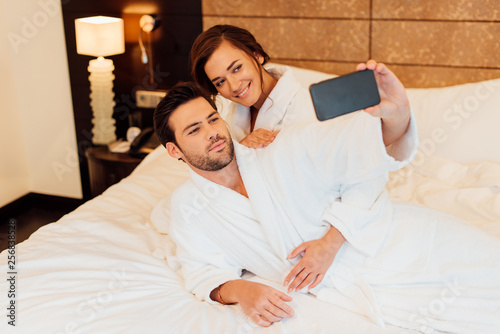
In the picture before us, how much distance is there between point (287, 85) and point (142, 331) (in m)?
1.07

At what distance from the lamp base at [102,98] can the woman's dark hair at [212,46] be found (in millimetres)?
1166

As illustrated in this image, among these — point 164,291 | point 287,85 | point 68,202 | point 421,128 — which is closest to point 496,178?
point 421,128

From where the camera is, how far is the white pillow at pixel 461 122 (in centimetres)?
223

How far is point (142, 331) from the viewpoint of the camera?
144cm

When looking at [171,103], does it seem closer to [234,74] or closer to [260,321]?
[234,74]

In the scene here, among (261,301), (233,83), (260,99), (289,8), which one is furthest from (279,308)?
A: (289,8)

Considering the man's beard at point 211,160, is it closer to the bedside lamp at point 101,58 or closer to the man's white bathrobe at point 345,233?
the man's white bathrobe at point 345,233

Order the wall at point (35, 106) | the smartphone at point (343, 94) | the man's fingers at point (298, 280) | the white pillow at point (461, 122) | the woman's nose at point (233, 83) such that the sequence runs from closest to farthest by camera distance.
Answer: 1. the smartphone at point (343, 94)
2. the man's fingers at point (298, 280)
3. the woman's nose at point (233, 83)
4. the white pillow at point (461, 122)
5. the wall at point (35, 106)

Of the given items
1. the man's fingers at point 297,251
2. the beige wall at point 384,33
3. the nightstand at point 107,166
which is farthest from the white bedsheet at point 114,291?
the beige wall at point 384,33

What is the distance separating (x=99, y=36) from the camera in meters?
2.91

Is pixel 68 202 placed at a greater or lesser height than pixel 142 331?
lesser

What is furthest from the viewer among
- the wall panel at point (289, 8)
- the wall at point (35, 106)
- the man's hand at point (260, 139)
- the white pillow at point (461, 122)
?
the wall at point (35, 106)

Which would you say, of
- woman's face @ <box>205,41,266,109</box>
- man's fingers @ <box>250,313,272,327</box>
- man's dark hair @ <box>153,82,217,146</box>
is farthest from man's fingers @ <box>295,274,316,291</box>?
woman's face @ <box>205,41,266,109</box>

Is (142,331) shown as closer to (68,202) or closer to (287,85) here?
(287,85)
